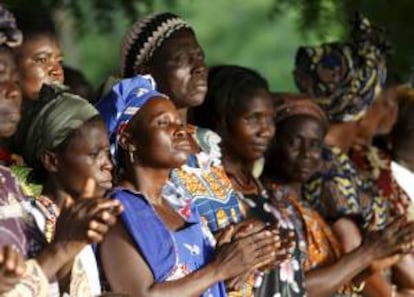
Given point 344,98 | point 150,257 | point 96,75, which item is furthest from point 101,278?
point 96,75

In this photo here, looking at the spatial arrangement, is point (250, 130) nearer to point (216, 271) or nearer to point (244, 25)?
point (216, 271)

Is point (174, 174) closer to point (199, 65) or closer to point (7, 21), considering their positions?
point (199, 65)

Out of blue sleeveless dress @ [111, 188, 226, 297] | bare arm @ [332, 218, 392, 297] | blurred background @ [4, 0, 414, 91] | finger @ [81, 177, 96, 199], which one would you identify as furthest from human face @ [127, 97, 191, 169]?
blurred background @ [4, 0, 414, 91]

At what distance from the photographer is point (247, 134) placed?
295 inches

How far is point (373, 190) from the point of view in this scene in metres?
8.75

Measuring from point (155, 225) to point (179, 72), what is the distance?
1067 millimetres

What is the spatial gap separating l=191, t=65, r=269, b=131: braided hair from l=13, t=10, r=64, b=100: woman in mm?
843

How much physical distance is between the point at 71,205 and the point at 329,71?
3924mm

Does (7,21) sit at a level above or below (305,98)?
above

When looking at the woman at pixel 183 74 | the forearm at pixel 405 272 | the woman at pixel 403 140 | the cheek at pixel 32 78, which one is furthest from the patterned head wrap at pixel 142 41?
the woman at pixel 403 140

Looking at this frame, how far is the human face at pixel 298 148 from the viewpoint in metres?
8.05

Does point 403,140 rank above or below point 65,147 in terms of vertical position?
below

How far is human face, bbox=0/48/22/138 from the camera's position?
19.7ft

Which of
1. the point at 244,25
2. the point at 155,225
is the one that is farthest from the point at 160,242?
the point at 244,25
